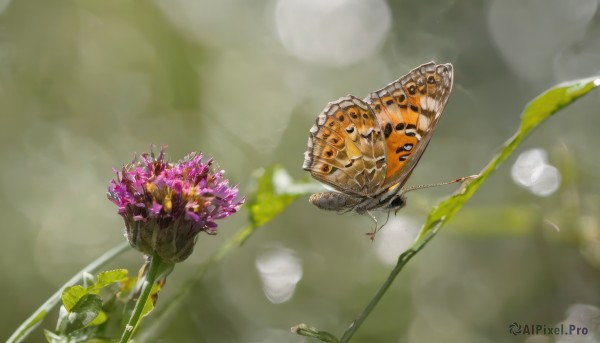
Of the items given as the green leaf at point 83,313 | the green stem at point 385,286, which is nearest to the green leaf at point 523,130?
the green stem at point 385,286

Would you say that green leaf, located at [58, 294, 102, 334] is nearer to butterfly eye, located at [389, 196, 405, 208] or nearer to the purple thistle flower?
the purple thistle flower

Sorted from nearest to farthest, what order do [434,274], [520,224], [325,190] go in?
1. [325,190]
2. [520,224]
3. [434,274]

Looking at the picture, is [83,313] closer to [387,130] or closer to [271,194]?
[271,194]

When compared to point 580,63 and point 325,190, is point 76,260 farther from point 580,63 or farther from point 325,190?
point 580,63

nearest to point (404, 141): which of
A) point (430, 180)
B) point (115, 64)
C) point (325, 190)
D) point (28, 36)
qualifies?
point (325, 190)

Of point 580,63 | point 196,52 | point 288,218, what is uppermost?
point 580,63

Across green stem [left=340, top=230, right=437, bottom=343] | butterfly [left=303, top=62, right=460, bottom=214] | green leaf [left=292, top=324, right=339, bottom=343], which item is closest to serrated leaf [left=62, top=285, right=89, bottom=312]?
green leaf [left=292, top=324, right=339, bottom=343]

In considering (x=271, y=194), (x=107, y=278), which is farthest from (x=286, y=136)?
(x=107, y=278)
